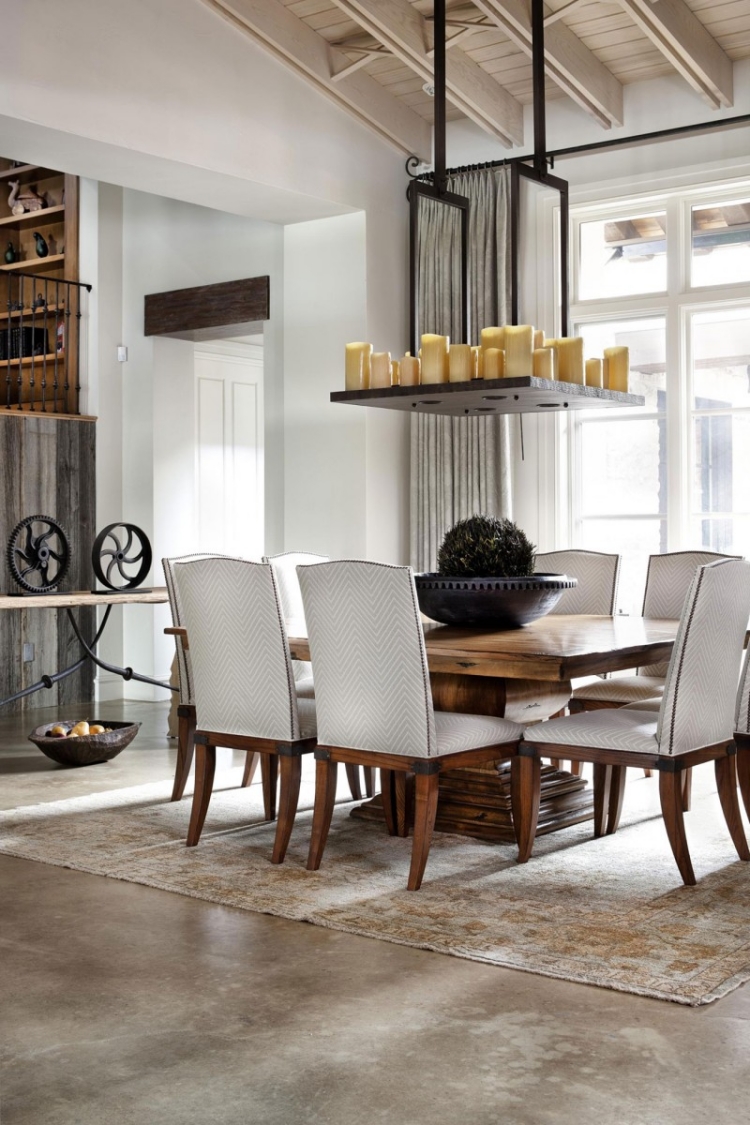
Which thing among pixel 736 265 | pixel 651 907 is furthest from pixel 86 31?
pixel 651 907

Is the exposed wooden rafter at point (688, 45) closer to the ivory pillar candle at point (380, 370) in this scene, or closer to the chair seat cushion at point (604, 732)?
the ivory pillar candle at point (380, 370)

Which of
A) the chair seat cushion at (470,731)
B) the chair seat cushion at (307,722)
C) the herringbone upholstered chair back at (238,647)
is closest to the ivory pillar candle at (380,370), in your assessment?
the herringbone upholstered chair back at (238,647)

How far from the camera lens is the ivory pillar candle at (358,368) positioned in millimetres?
4617

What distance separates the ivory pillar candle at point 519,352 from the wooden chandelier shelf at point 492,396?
48mm

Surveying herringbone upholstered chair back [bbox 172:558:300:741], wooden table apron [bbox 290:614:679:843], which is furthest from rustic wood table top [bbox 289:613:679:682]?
herringbone upholstered chair back [bbox 172:558:300:741]

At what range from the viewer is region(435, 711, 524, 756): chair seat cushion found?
3486 mm

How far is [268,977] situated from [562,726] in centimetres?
122

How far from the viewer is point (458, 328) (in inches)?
261

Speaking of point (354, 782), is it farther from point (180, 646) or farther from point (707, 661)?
point (707, 661)

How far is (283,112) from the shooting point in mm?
5949

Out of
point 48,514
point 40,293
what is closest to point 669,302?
point 48,514

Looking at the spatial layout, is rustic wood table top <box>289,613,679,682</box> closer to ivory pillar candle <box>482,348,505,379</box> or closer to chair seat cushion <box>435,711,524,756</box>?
chair seat cushion <box>435,711,524,756</box>

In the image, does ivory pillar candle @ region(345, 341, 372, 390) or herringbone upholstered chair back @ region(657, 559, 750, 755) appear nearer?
herringbone upholstered chair back @ region(657, 559, 750, 755)

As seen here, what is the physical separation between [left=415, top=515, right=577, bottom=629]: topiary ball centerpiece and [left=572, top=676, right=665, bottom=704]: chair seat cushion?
62cm
